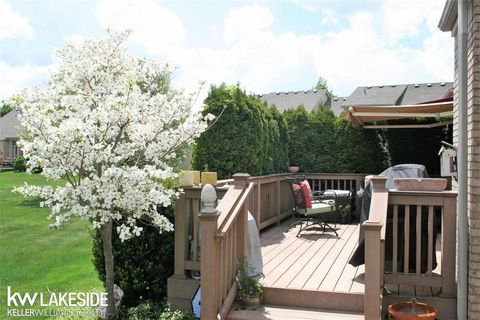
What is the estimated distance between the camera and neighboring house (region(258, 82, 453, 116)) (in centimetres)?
2238

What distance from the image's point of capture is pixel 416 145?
10508 mm

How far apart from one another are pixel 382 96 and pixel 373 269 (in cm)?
2123

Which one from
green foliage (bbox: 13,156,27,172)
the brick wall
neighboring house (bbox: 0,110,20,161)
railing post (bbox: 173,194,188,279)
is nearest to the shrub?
railing post (bbox: 173,194,188,279)

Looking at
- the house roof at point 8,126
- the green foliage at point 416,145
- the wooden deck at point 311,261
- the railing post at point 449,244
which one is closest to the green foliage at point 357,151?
the green foliage at point 416,145

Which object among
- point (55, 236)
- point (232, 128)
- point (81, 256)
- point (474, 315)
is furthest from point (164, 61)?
point (55, 236)

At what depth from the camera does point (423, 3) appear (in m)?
5.57

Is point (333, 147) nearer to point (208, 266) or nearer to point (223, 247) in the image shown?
point (223, 247)

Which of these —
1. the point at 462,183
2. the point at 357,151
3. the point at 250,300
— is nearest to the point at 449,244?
the point at 462,183

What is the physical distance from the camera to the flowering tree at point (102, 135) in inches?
157

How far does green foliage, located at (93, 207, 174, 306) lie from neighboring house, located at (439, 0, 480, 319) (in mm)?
2939

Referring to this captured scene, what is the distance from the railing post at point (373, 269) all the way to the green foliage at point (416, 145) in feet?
23.8

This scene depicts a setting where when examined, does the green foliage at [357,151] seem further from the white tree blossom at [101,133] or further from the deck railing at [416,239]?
the white tree blossom at [101,133]

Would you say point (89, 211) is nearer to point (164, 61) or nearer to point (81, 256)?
point (164, 61)

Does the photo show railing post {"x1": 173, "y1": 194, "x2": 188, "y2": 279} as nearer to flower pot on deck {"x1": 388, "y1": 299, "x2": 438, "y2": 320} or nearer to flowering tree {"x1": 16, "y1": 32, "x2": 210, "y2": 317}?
flowering tree {"x1": 16, "y1": 32, "x2": 210, "y2": 317}
